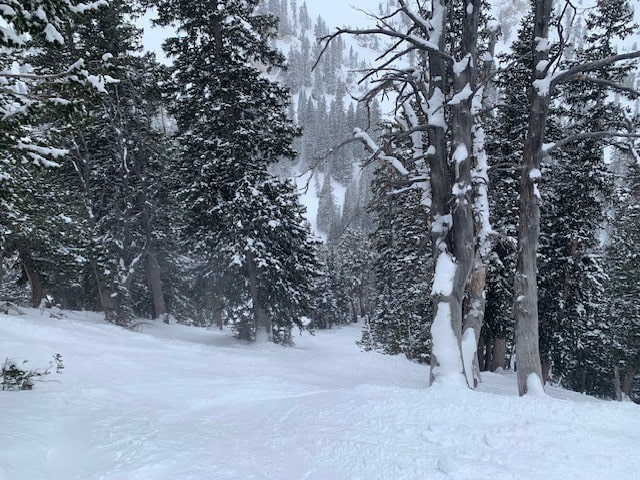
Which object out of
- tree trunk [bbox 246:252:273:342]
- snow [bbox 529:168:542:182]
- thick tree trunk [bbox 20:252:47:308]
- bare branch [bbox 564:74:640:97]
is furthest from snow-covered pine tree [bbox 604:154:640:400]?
thick tree trunk [bbox 20:252:47:308]

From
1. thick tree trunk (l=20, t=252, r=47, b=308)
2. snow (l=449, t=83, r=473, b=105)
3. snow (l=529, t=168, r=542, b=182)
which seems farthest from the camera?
thick tree trunk (l=20, t=252, r=47, b=308)

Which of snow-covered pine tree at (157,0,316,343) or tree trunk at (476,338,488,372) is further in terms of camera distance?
tree trunk at (476,338,488,372)

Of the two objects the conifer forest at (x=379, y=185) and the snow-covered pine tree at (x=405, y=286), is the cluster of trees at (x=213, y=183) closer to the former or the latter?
the conifer forest at (x=379, y=185)

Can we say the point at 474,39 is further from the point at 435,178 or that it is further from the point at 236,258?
the point at 236,258

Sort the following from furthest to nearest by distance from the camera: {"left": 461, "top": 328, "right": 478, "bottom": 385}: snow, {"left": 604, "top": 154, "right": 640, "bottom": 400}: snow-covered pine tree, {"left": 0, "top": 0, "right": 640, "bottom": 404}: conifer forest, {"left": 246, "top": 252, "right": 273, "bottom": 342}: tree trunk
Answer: {"left": 604, "top": 154, "right": 640, "bottom": 400}: snow-covered pine tree
{"left": 246, "top": 252, "right": 273, "bottom": 342}: tree trunk
{"left": 461, "top": 328, "right": 478, "bottom": 385}: snow
{"left": 0, "top": 0, "right": 640, "bottom": 404}: conifer forest

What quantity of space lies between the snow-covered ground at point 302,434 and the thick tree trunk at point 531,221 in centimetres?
179

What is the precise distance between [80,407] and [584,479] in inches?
232

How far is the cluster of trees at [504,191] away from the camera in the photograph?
6.81m

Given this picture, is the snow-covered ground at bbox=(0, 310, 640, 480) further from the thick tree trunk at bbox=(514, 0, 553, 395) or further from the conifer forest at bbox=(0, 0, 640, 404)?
the conifer forest at bbox=(0, 0, 640, 404)

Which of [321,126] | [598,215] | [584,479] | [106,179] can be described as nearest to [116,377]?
[584,479]

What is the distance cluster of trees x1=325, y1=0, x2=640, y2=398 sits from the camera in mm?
6809

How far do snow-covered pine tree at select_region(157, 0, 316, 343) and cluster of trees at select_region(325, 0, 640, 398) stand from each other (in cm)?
405

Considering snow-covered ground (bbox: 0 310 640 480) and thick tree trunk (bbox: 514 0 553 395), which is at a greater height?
thick tree trunk (bbox: 514 0 553 395)

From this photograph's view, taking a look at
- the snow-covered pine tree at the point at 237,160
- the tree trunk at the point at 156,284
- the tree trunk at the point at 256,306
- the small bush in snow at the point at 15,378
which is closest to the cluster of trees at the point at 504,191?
the snow-covered pine tree at the point at 237,160
